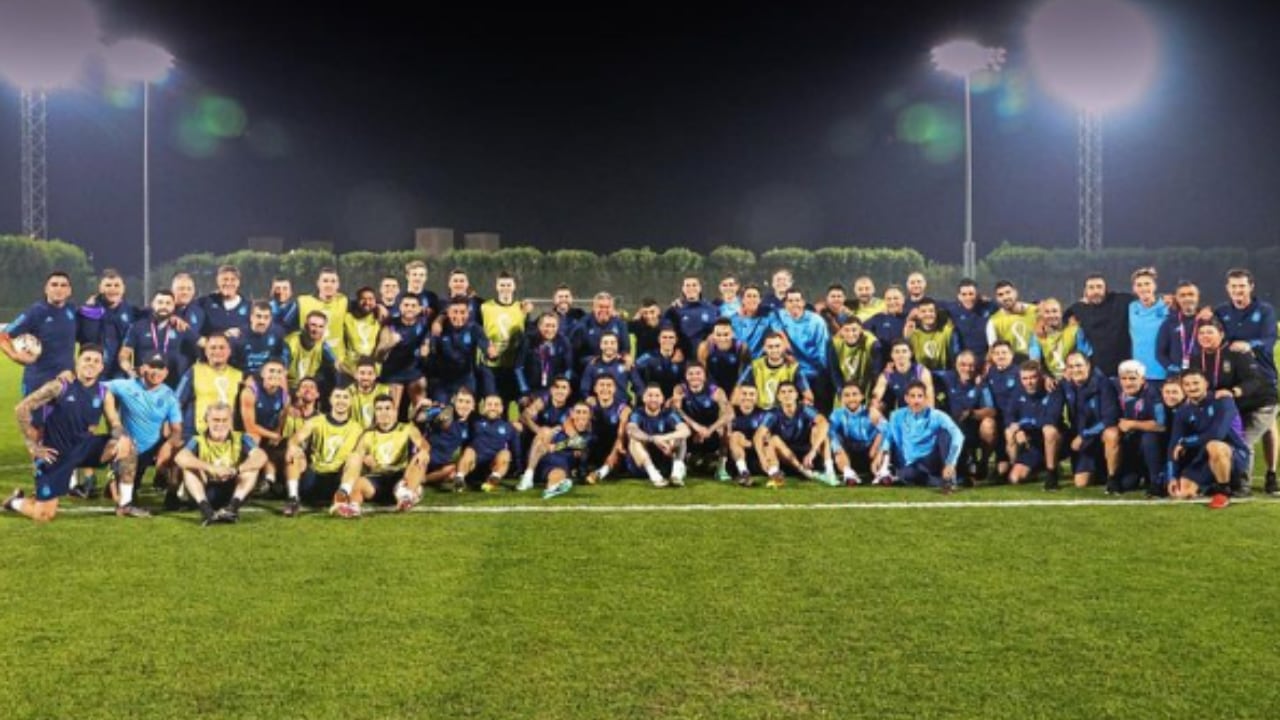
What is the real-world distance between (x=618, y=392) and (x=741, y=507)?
1.95 metres

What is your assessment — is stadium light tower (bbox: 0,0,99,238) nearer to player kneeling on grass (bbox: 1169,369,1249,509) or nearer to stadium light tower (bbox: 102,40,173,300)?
stadium light tower (bbox: 102,40,173,300)

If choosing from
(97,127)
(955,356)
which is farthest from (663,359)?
(97,127)

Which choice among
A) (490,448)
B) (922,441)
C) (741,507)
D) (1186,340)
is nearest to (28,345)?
(490,448)

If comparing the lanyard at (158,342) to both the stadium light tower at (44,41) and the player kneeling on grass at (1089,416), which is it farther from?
the stadium light tower at (44,41)

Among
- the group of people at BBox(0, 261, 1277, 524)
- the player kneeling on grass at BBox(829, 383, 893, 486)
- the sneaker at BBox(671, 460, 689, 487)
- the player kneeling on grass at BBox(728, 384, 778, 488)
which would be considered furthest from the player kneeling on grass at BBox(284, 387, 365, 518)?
the player kneeling on grass at BBox(829, 383, 893, 486)

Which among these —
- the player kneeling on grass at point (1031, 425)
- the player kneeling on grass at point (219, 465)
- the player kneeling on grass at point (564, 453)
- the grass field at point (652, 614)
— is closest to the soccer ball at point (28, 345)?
the grass field at point (652, 614)

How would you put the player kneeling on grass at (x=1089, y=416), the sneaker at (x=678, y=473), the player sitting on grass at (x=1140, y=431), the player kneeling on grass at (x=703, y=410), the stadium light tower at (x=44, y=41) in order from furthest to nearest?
the stadium light tower at (x=44, y=41) < the player kneeling on grass at (x=703, y=410) < the sneaker at (x=678, y=473) < the player kneeling on grass at (x=1089, y=416) < the player sitting on grass at (x=1140, y=431)

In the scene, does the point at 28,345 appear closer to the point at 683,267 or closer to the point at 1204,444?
the point at 1204,444

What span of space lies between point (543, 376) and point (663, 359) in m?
1.06

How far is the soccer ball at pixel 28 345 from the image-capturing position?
733cm

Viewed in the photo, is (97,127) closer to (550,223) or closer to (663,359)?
(550,223)

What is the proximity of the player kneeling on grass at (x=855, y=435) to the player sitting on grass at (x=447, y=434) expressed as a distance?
2936mm

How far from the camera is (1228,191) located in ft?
157

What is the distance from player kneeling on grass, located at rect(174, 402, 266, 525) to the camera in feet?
22.2
